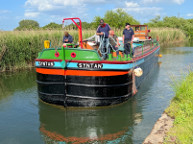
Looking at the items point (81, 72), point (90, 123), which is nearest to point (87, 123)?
point (90, 123)

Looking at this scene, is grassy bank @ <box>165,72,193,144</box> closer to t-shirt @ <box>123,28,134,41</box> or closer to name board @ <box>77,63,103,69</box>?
name board @ <box>77,63,103,69</box>

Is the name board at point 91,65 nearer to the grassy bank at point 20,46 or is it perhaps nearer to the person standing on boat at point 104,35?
the person standing on boat at point 104,35

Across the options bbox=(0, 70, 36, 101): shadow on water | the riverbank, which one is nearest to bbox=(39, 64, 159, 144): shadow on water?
the riverbank

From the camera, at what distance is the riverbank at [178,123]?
438 centimetres

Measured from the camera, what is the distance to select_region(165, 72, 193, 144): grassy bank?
4.30 meters

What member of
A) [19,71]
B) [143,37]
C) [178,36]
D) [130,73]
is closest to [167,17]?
[178,36]

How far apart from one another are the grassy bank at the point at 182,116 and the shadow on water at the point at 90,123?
1055mm

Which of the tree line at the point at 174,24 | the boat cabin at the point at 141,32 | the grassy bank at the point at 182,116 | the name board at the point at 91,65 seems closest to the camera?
the grassy bank at the point at 182,116

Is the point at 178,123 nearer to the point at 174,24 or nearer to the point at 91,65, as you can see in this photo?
the point at 91,65

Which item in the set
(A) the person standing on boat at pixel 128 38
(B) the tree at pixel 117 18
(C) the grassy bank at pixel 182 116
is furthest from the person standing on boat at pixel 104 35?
(B) the tree at pixel 117 18

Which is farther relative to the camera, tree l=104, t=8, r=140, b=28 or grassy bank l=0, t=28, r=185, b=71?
tree l=104, t=8, r=140, b=28

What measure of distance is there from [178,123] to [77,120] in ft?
9.29

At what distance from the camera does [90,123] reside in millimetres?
6375

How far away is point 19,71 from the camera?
13750mm
